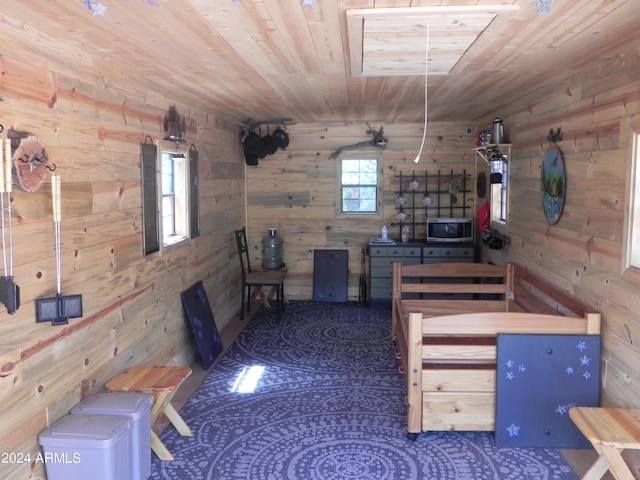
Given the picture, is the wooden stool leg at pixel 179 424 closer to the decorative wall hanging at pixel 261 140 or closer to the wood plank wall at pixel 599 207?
the wood plank wall at pixel 599 207

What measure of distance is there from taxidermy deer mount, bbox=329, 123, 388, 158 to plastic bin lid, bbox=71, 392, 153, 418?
15.9ft

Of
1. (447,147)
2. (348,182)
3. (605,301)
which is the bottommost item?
(605,301)

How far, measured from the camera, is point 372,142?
7164mm

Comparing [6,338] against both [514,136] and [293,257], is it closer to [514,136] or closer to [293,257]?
[514,136]

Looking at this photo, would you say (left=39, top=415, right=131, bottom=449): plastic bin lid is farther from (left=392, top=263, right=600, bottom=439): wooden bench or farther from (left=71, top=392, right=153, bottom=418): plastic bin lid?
(left=392, top=263, right=600, bottom=439): wooden bench

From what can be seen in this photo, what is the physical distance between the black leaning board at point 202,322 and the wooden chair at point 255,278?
1.14m

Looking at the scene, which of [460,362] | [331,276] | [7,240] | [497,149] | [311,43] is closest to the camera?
[7,240]

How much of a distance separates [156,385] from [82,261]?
0.84 m

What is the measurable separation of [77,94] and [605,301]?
3.23 metres

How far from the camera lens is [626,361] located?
2.95 metres

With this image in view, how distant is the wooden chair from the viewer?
21.1ft

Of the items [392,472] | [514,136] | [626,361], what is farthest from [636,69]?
[392,472]

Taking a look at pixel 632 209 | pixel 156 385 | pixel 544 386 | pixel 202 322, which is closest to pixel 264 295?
pixel 202 322

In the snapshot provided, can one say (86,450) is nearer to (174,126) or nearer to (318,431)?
(318,431)
